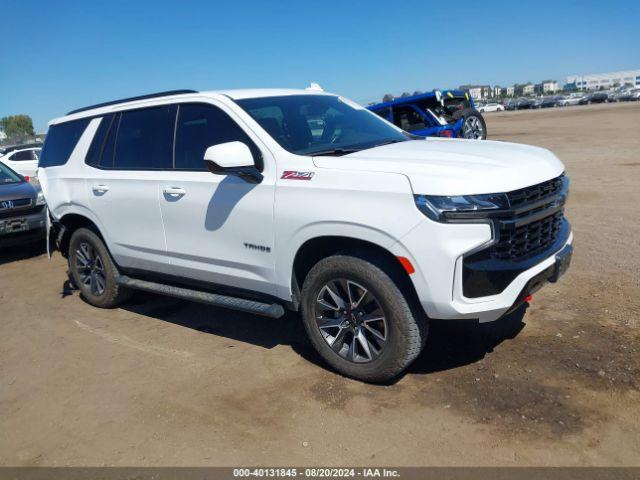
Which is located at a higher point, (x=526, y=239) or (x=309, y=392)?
(x=526, y=239)

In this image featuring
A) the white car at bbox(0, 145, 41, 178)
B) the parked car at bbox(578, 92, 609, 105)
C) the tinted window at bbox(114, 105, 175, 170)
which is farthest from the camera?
the parked car at bbox(578, 92, 609, 105)

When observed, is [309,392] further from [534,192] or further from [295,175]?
[534,192]

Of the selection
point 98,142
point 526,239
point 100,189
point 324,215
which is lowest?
point 526,239

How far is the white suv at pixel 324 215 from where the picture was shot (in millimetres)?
3287

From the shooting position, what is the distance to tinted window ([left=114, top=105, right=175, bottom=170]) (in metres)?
4.76

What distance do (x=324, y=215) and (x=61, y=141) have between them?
146 inches

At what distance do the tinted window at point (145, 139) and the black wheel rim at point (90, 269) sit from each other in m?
1.08

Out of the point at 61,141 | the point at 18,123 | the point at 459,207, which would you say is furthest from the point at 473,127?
the point at 18,123

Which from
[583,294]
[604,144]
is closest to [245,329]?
[583,294]

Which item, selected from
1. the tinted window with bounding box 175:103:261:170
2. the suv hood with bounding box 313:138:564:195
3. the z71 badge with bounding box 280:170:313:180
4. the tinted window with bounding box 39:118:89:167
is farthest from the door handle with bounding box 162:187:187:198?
the tinted window with bounding box 39:118:89:167

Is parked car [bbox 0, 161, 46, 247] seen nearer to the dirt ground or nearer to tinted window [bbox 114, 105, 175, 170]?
the dirt ground

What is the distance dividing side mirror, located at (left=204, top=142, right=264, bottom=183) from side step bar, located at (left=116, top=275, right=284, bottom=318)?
923mm

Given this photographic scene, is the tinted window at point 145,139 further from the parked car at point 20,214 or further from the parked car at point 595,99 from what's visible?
the parked car at point 595,99

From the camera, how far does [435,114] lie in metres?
13.1
